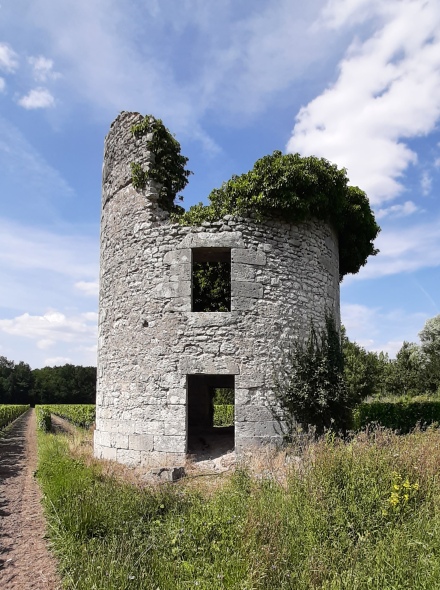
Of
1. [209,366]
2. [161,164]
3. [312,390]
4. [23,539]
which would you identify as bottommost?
[23,539]

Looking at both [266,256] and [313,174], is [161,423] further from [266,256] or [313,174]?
[313,174]

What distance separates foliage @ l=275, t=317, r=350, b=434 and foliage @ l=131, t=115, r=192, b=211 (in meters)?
4.05

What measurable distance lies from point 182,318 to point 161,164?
3415mm

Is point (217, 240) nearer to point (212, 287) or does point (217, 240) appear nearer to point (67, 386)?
point (212, 287)

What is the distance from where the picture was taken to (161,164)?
31.6ft

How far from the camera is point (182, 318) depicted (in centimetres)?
870

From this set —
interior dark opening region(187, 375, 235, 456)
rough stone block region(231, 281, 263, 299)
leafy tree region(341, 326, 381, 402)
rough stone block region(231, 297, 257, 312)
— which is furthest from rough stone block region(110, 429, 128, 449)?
leafy tree region(341, 326, 381, 402)

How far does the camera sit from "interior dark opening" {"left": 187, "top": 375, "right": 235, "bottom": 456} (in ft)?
31.2

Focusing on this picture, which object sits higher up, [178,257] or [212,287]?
[212,287]

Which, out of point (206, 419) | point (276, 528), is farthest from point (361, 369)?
point (276, 528)

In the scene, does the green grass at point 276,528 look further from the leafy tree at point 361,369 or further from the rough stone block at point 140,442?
the leafy tree at point 361,369

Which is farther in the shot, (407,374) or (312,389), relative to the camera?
(407,374)

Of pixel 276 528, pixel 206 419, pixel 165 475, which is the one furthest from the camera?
pixel 206 419

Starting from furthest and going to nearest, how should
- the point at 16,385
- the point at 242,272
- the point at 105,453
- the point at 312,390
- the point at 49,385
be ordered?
1. the point at 16,385
2. the point at 49,385
3. the point at 105,453
4. the point at 242,272
5. the point at 312,390
